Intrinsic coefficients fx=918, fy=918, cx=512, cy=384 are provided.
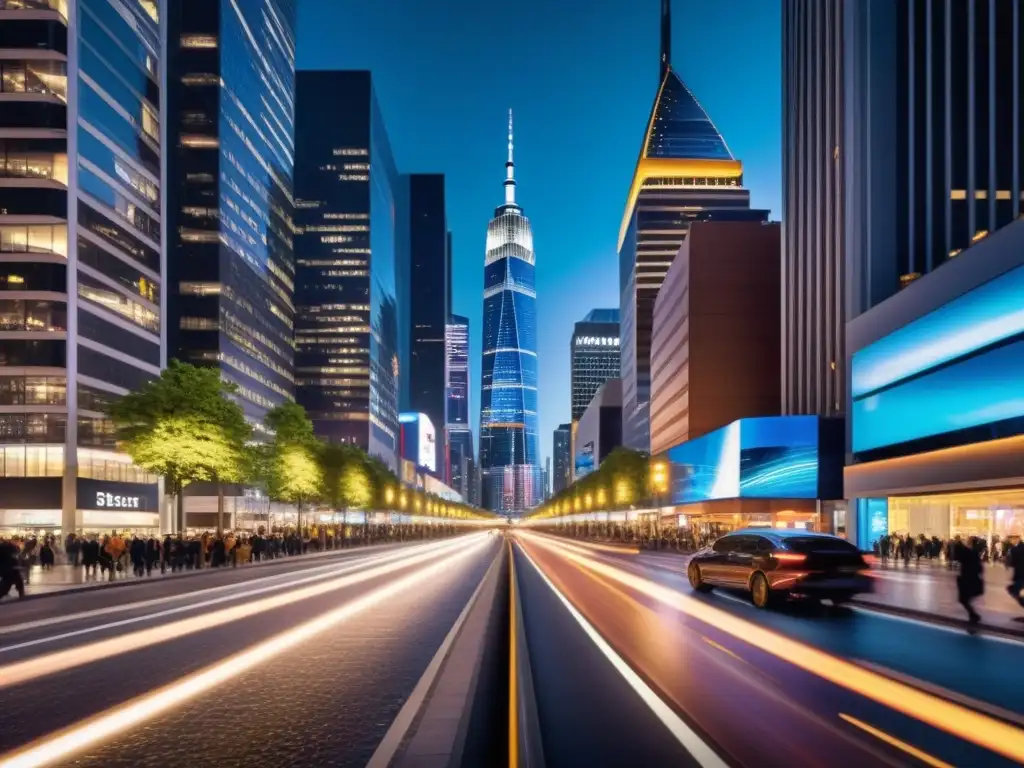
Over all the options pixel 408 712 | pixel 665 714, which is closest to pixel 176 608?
pixel 408 712

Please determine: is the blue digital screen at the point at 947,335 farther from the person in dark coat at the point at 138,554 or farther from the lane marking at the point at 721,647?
the person in dark coat at the point at 138,554

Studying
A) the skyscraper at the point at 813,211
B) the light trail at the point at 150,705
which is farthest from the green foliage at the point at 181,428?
the skyscraper at the point at 813,211

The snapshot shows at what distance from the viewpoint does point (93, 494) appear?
224ft

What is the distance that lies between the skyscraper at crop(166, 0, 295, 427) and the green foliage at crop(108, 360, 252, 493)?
5467 centimetres

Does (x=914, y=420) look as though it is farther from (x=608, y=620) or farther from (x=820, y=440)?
(x=608, y=620)

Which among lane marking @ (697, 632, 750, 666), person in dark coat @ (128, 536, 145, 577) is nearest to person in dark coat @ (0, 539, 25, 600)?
person in dark coat @ (128, 536, 145, 577)

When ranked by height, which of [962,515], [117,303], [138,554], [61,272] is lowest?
[962,515]

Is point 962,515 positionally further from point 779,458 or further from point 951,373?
point 779,458

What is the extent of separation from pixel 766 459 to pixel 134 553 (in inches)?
2295

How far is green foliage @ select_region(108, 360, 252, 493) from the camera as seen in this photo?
4819 cm

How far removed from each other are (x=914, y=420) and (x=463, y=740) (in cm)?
5088

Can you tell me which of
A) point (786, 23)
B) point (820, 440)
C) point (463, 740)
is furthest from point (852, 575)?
point (786, 23)

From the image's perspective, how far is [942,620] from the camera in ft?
61.2

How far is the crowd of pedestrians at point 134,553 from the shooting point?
1278 inches
